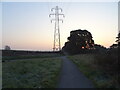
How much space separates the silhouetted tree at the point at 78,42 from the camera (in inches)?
3258

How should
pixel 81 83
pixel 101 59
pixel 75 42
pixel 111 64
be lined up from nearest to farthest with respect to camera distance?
pixel 81 83
pixel 111 64
pixel 101 59
pixel 75 42

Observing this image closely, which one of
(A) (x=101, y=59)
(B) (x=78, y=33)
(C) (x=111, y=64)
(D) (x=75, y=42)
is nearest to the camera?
(C) (x=111, y=64)

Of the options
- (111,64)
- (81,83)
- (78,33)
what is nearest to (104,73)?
(111,64)

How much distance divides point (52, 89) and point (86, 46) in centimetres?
7301

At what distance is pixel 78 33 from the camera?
293ft

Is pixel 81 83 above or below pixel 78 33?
below

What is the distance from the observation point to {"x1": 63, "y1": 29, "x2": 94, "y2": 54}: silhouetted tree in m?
82.8

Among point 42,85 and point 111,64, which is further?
point 111,64

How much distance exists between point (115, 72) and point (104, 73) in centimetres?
143

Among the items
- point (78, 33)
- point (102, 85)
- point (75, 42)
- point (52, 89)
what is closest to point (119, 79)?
point (102, 85)

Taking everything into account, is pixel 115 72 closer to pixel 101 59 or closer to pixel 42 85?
pixel 101 59

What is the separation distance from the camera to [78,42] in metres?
84.0

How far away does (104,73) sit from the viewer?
16.7 meters

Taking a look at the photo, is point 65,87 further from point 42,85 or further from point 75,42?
point 75,42
